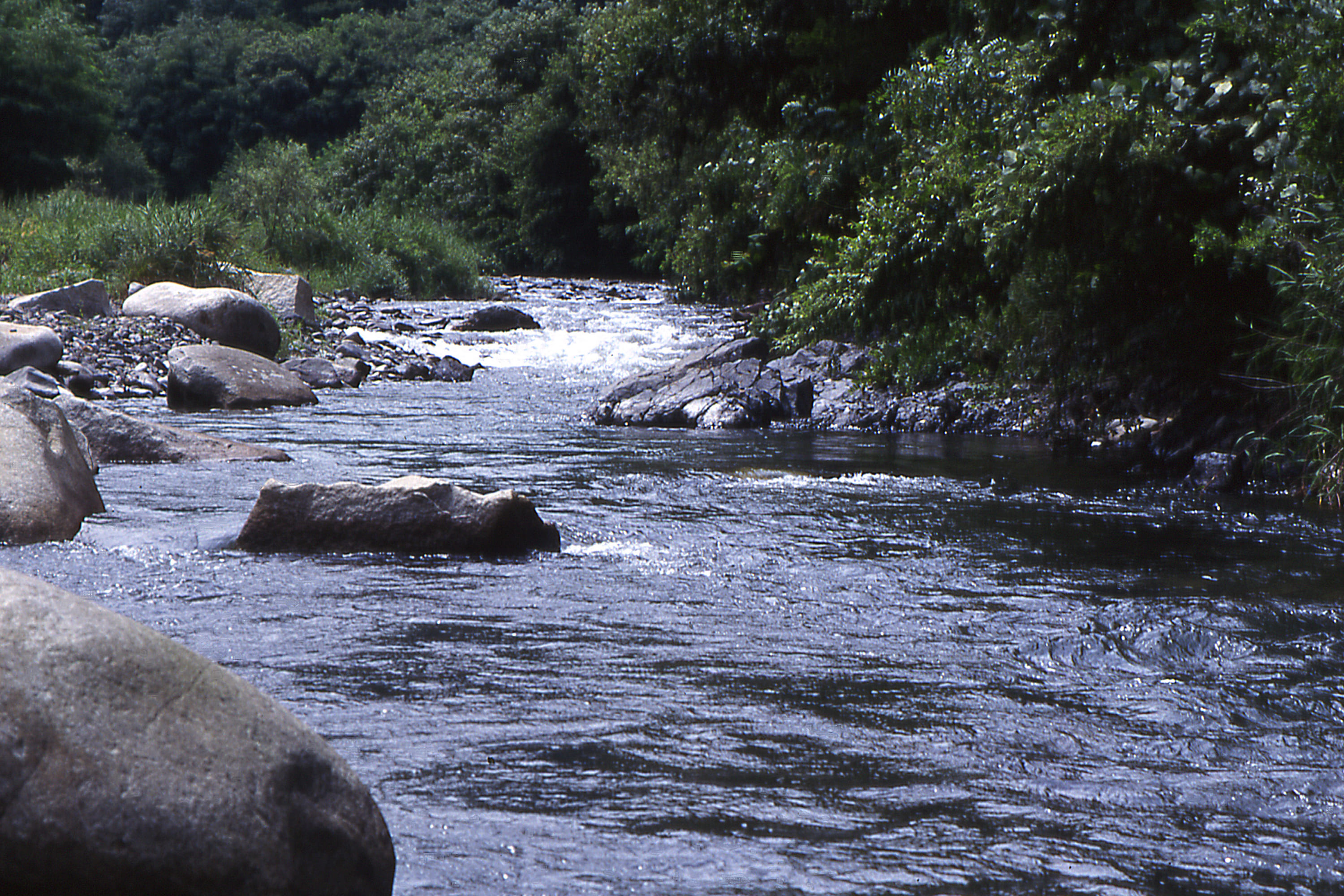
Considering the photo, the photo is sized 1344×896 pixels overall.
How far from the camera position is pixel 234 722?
267cm

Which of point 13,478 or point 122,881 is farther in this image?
point 13,478

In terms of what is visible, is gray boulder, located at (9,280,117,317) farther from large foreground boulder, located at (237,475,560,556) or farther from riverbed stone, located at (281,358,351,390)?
large foreground boulder, located at (237,475,560,556)

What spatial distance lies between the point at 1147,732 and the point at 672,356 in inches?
622

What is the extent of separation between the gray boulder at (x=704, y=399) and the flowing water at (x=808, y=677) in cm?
460

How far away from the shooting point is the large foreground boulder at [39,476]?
6422 mm

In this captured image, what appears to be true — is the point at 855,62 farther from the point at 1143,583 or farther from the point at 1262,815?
the point at 1262,815

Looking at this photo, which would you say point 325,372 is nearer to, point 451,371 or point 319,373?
point 319,373

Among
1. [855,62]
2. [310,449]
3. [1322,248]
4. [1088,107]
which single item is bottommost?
[310,449]

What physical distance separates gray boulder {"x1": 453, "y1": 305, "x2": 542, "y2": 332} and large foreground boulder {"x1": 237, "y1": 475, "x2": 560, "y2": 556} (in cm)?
1668

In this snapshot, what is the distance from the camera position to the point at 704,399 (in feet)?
45.9

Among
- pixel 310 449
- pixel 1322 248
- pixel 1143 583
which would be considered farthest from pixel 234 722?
pixel 310 449

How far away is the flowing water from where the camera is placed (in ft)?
10.1

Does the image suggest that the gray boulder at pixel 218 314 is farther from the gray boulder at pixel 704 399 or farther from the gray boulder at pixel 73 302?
the gray boulder at pixel 704 399

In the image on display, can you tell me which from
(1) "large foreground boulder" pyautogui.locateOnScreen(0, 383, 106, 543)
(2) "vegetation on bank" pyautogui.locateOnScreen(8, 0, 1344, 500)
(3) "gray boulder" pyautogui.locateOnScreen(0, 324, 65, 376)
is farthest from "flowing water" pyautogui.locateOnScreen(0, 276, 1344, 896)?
(3) "gray boulder" pyautogui.locateOnScreen(0, 324, 65, 376)
